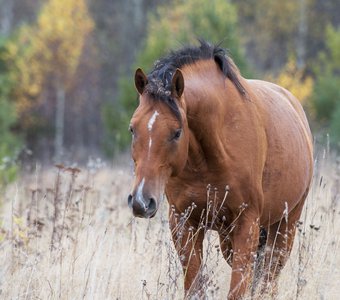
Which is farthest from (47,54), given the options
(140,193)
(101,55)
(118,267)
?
(140,193)

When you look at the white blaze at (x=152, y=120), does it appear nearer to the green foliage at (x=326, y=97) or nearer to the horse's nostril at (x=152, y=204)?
the horse's nostril at (x=152, y=204)

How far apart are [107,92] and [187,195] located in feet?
104

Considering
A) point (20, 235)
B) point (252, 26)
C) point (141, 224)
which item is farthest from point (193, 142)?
point (252, 26)

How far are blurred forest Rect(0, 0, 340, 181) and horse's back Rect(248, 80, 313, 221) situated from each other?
711 inches

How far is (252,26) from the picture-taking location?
3962 cm

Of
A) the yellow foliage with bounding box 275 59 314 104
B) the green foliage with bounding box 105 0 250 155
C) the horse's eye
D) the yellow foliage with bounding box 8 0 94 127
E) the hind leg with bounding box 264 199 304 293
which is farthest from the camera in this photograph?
the yellow foliage with bounding box 8 0 94 127

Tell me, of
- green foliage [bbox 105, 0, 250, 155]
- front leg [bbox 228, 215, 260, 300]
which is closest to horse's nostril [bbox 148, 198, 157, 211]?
front leg [bbox 228, 215, 260, 300]

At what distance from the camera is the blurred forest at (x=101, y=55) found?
2923cm

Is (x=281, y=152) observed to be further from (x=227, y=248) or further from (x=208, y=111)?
(x=208, y=111)

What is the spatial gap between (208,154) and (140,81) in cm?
70

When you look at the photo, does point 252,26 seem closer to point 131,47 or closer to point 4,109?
point 131,47

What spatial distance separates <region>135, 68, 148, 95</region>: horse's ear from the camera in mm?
4996

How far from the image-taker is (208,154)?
5352 millimetres

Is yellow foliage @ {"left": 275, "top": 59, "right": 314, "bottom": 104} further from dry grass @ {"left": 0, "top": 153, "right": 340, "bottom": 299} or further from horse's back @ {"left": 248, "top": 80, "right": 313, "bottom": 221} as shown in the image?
dry grass @ {"left": 0, "top": 153, "right": 340, "bottom": 299}
